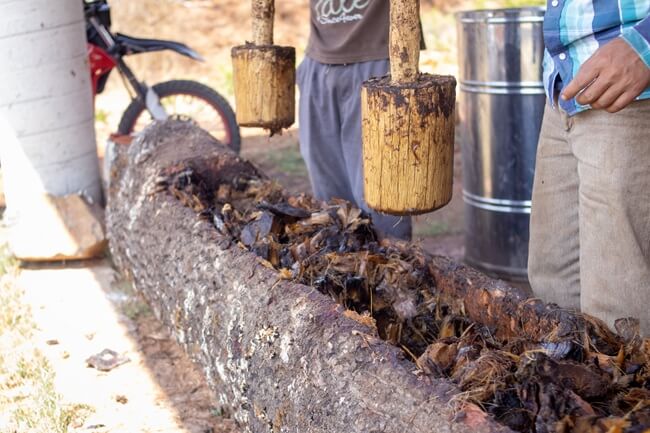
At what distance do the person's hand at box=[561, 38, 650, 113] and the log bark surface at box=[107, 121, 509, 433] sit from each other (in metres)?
0.84

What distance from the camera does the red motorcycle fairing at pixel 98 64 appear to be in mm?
6461

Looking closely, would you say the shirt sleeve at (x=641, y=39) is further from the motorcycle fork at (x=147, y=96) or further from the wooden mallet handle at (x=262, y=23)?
the motorcycle fork at (x=147, y=96)

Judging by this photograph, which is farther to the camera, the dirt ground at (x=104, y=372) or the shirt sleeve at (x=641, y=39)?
the dirt ground at (x=104, y=372)

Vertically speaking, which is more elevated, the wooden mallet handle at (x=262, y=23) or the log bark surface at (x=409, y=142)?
the wooden mallet handle at (x=262, y=23)

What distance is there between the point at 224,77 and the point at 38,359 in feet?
24.0

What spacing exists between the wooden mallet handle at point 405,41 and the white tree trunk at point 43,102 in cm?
317

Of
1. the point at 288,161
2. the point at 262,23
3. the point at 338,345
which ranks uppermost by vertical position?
the point at 262,23

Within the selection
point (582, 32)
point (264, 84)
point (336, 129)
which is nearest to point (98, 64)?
point (336, 129)

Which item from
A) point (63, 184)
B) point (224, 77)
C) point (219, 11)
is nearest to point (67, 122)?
point (63, 184)

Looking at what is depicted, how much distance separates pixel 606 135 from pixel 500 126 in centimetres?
243

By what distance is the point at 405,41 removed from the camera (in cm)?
258

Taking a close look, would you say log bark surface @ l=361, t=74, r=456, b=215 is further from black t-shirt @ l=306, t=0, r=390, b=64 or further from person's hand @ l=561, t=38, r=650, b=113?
black t-shirt @ l=306, t=0, r=390, b=64

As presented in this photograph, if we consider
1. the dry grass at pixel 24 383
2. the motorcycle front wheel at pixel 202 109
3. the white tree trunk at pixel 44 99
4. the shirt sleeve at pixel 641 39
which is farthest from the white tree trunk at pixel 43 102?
the shirt sleeve at pixel 641 39

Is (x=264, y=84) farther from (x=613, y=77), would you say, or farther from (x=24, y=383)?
(x=24, y=383)
